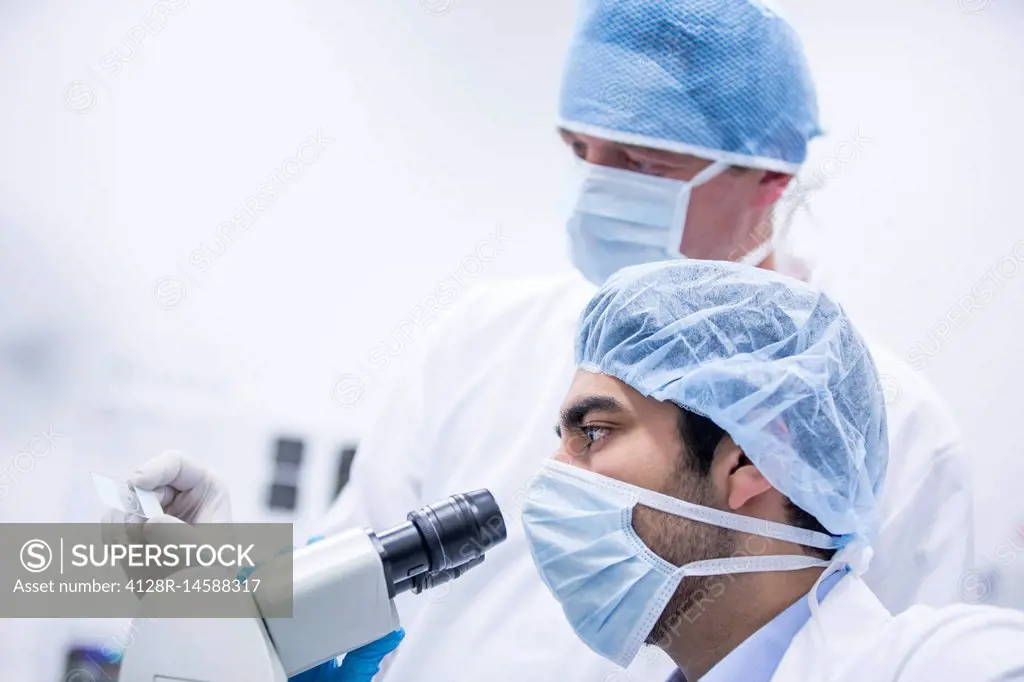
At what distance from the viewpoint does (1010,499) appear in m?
1.94

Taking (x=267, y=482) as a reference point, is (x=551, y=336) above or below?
above

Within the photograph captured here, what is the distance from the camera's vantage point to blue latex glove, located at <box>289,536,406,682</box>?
1.18m

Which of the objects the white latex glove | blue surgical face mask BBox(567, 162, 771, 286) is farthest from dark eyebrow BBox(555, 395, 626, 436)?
the white latex glove

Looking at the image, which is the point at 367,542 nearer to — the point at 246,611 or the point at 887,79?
the point at 246,611

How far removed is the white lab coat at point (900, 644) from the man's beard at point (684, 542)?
138 millimetres

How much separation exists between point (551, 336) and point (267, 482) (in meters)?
0.94

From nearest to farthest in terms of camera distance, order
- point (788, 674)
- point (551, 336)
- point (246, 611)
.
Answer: point (246, 611) < point (788, 674) < point (551, 336)

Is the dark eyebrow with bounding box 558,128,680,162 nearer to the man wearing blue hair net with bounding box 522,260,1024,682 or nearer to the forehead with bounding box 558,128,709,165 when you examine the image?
the forehead with bounding box 558,128,709,165

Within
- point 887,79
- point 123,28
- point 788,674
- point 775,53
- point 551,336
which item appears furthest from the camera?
point 123,28

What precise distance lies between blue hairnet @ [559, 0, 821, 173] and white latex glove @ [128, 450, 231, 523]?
2.97 ft

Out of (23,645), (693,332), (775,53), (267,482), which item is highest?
(775,53)

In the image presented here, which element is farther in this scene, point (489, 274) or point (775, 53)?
point (489, 274)

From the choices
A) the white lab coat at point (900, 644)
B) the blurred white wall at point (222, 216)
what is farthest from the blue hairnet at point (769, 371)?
the blurred white wall at point (222, 216)

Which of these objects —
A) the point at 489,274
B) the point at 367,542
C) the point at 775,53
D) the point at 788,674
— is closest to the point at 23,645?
the point at 489,274
